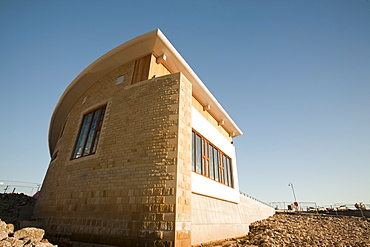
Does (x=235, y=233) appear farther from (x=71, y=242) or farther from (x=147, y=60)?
(x=147, y=60)

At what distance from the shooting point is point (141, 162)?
636 centimetres

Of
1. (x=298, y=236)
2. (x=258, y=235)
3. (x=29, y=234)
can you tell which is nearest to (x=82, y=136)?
(x=29, y=234)

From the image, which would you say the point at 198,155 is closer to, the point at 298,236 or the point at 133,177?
the point at 133,177

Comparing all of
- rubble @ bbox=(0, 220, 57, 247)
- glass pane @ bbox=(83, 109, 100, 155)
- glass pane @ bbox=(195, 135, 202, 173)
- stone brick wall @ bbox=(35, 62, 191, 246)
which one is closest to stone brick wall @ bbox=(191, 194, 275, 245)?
glass pane @ bbox=(195, 135, 202, 173)

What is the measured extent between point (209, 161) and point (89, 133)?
645 centimetres

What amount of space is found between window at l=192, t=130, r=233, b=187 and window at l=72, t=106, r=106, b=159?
4.69 meters

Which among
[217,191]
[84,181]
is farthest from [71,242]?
[217,191]

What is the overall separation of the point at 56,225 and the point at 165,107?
6.65m

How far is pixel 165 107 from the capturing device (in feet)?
23.1

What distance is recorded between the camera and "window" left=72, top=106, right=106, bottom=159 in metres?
8.82

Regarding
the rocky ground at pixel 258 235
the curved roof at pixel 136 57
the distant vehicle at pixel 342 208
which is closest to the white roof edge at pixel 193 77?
the curved roof at pixel 136 57

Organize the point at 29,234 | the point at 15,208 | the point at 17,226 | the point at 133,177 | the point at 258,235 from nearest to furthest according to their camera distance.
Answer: the point at 29,234, the point at 133,177, the point at 17,226, the point at 258,235, the point at 15,208

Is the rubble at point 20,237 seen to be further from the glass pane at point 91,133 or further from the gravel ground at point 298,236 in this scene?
the gravel ground at point 298,236

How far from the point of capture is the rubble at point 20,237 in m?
4.35
